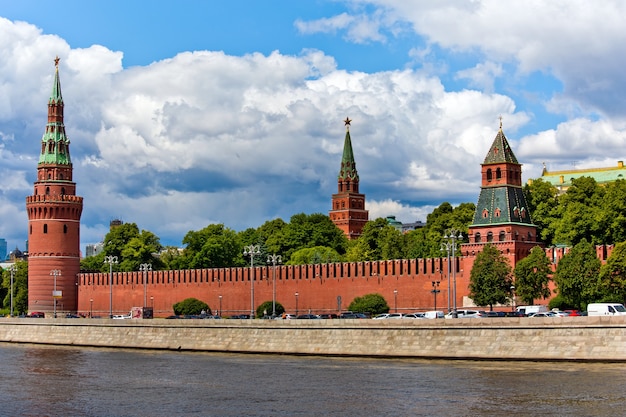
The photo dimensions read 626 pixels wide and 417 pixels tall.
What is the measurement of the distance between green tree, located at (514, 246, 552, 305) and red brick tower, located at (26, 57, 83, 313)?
46241mm

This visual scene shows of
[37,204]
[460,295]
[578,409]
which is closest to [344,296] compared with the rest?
[460,295]

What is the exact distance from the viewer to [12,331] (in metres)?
87.2

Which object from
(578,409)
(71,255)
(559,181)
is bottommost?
(578,409)

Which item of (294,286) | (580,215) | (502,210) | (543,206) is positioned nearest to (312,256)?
(294,286)

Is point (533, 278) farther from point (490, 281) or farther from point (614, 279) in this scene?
point (614, 279)

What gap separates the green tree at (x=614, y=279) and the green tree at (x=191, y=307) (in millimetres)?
37948

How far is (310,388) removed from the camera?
4862cm

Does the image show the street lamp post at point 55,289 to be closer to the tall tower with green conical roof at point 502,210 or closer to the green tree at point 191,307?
the green tree at point 191,307

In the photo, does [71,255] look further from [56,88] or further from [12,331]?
[12,331]

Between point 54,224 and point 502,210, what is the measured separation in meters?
44.6

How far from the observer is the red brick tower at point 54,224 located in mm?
110562

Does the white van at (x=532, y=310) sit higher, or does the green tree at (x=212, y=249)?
the green tree at (x=212, y=249)

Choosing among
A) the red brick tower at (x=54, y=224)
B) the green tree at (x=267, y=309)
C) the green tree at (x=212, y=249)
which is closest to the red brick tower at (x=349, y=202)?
the green tree at (x=212, y=249)

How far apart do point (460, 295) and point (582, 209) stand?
11.1 meters
